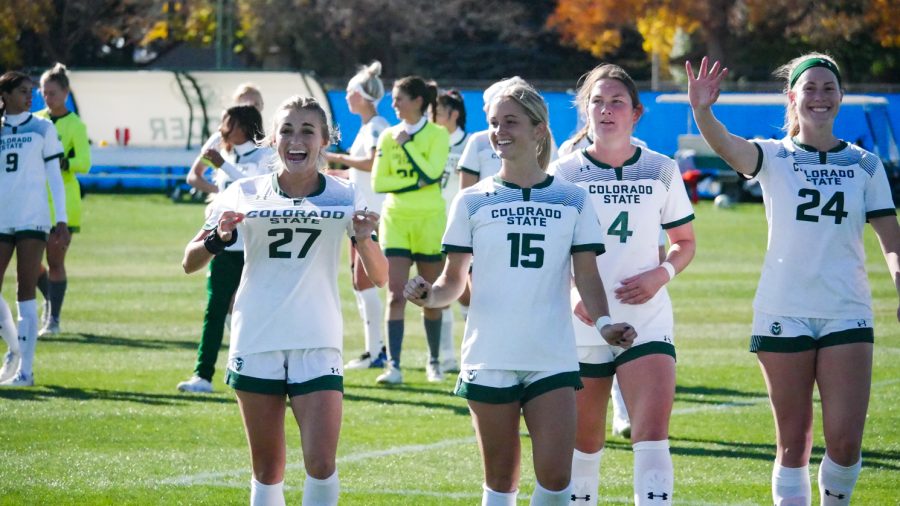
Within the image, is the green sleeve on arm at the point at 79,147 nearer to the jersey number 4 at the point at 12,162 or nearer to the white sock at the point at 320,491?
the jersey number 4 at the point at 12,162

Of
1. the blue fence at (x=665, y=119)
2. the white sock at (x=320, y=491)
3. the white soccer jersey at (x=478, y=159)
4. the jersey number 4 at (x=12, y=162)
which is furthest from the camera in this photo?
the blue fence at (x=665, y=119)

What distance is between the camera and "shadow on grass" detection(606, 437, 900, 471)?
28.0 feet

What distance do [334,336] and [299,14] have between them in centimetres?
5136

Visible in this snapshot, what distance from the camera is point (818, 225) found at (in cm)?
611

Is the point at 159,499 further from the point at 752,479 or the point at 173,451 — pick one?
the point at 752,479

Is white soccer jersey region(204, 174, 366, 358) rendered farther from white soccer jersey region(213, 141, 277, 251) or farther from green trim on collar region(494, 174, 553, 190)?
white soccer jersey region(213, 141, 277, 251)

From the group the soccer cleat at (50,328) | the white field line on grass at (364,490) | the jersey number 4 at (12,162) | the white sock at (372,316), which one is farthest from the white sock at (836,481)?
the soccer cleat at (50,328)

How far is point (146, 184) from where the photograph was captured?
121 ft

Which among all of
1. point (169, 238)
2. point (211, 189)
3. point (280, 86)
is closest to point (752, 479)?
point (211, 189)

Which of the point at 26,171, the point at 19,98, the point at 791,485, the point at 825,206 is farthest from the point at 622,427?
the point at 19,98

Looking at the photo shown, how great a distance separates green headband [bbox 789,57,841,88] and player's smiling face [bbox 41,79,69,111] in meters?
7.82

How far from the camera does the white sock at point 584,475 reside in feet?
20.4

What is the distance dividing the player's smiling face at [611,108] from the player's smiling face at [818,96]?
0.78 meters

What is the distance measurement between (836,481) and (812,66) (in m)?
1.87
